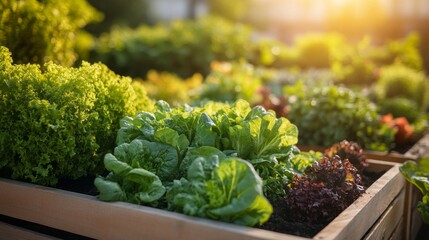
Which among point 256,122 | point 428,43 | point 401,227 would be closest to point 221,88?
point 401,227

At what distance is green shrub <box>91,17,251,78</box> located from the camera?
9.01m

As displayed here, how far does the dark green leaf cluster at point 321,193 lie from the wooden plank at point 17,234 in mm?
1191

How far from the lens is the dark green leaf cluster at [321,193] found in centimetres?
240

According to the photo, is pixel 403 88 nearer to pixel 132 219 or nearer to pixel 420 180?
pixel 420 180

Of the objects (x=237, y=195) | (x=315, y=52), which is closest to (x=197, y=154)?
(x=237, y=195)

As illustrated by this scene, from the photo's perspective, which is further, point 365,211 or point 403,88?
point 403,88

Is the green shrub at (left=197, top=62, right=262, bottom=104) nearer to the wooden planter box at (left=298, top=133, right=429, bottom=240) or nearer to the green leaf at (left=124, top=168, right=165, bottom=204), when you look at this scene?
the wooden planter box at (left=298, top=133, right=429, bottom=240)

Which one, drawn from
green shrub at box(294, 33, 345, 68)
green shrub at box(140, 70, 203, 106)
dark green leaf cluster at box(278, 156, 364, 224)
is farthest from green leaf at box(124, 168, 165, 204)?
green shrub at box(294, 33, 345, 68)

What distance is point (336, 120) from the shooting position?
14.5 ft

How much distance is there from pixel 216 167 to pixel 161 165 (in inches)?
16.6

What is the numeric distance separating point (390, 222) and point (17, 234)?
82.5 inches

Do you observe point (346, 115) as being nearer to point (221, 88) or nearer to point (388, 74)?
point (221, 88)

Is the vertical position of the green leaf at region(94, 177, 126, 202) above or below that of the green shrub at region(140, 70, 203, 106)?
below

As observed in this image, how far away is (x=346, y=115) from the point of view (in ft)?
14.3
